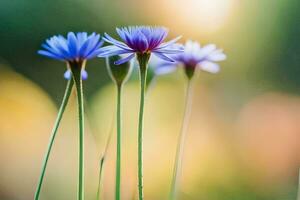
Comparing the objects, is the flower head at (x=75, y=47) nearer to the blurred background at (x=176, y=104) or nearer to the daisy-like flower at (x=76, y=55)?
the daisy-like flower at (x=76, y=55)

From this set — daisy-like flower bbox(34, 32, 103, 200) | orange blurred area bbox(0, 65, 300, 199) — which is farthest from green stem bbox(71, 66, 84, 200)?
orange blurred area bbox(0, 65, 300, 199)

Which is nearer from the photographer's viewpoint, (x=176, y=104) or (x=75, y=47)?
(x=75, y=47)

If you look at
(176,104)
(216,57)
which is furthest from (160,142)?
(216,57)

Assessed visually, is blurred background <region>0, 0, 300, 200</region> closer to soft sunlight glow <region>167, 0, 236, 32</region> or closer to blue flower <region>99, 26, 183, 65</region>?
soft sunlight glow <region>167, 0, 236, 32</region>

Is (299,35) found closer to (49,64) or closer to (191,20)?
(191,20)

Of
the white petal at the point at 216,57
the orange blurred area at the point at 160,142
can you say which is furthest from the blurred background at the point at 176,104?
the white petal at the point at 216,57

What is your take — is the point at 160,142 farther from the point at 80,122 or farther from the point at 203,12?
the point at 80,122

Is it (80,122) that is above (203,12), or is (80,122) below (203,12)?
below
